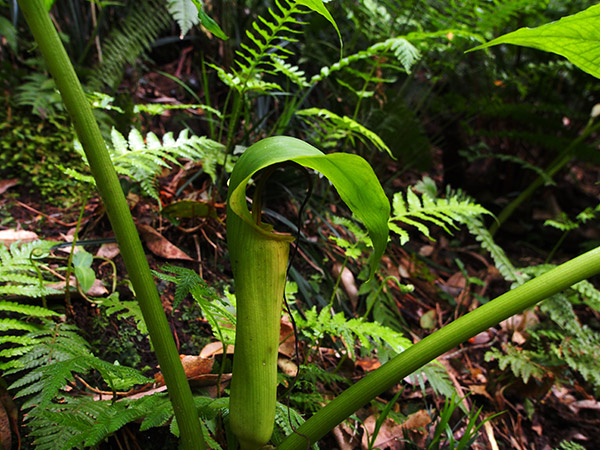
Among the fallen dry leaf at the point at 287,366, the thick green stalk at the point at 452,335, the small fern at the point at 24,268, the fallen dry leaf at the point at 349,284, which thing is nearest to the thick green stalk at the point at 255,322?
the thick green stalk at the point at 452,335

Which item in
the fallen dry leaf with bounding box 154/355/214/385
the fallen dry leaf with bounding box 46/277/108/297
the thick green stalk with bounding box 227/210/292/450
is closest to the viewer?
the thick green stalk with bounding box 227/210/292/450

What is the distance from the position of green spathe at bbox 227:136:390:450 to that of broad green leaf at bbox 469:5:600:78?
1.01 ft

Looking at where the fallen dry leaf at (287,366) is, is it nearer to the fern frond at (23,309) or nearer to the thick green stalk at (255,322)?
the thick green stalk at (255,322)

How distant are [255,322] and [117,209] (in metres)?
0.32

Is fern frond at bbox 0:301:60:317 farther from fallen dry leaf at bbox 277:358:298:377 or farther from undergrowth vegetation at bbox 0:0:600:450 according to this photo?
fallen dry leaf at bbox 277:358:298:377

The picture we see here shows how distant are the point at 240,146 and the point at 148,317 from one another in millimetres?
1567

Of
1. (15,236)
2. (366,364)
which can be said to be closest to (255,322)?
(366,364)

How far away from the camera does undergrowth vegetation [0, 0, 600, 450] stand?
106 cm

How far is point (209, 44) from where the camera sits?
3.20 meters

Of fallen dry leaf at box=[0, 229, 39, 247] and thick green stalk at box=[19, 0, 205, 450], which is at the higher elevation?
thick green stalk at box=[19, 0, 205, 450]

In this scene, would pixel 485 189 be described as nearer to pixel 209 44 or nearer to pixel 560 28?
pixel 209 44

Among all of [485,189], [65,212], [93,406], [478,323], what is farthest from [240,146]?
[485,189]

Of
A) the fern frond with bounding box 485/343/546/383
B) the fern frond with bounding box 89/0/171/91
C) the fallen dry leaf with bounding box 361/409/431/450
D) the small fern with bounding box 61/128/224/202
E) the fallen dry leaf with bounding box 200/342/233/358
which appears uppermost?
the fern frond with bounding box 89/0/171/91

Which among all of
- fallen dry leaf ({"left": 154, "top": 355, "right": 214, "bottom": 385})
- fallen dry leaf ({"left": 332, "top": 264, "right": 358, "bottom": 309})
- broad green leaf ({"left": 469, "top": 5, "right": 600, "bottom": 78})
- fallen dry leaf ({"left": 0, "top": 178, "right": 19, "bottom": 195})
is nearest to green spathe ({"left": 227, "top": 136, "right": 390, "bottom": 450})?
broad green leaf ({"left": 469, "top": 5, "right": 600, "bottom": 78})
